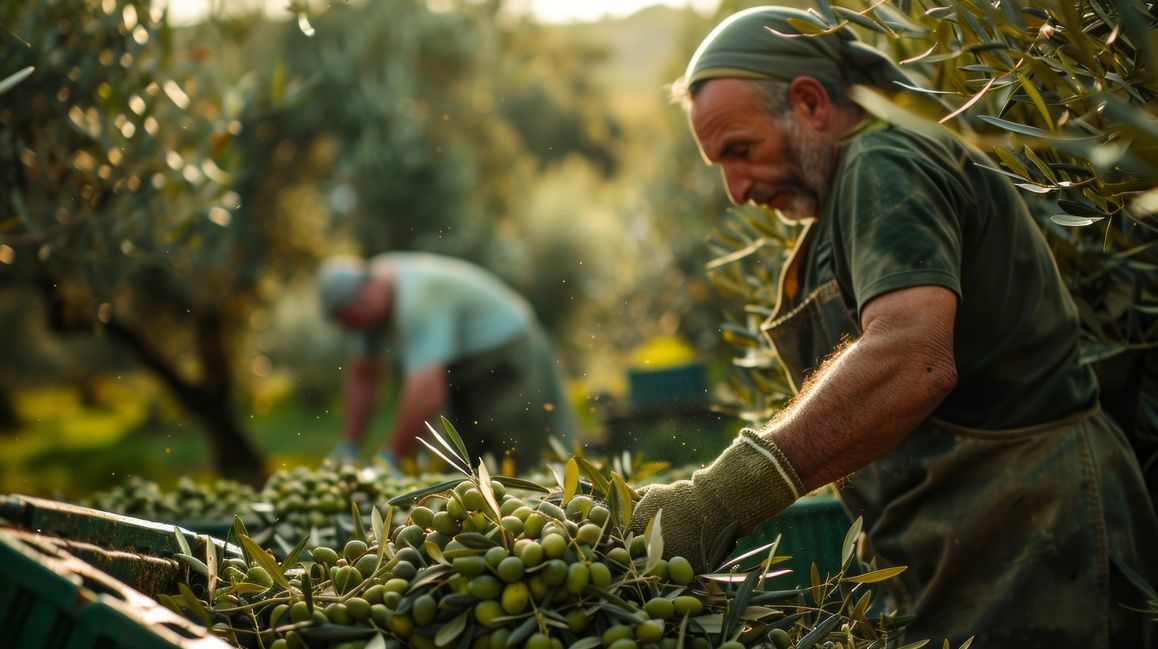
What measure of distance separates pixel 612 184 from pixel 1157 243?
39801mm

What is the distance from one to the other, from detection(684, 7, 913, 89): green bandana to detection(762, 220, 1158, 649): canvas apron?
0.46 metres

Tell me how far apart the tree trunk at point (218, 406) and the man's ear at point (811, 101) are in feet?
34.6

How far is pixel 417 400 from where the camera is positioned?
7.77m

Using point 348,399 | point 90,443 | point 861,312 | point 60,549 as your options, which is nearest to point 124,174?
point 60,549

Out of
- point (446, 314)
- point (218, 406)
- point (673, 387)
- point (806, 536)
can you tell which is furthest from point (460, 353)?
point (218, 406)

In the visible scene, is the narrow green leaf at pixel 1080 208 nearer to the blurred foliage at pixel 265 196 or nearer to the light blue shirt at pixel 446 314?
the blurred foliage at pixel 265 196

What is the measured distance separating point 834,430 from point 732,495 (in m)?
0.24

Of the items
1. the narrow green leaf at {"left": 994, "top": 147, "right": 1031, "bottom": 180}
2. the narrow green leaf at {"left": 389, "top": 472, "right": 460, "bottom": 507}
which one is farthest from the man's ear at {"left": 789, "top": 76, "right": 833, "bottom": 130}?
the narrow green leaf at {"left": 389, "top": 472, "right": 460, "bottom": 507}

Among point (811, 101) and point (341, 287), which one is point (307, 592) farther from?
point (341, 287)

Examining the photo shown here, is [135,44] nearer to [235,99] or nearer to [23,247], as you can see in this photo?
[235,99]

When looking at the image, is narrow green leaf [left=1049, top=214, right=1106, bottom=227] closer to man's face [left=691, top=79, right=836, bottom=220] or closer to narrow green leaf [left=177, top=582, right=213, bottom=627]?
man's face [left=691, top=79, right=836, bottom=220]

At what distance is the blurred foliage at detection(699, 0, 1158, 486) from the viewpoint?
1.62 m

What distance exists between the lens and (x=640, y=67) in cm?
8262

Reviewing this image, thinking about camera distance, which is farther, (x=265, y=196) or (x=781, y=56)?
(x=265, y=196)
